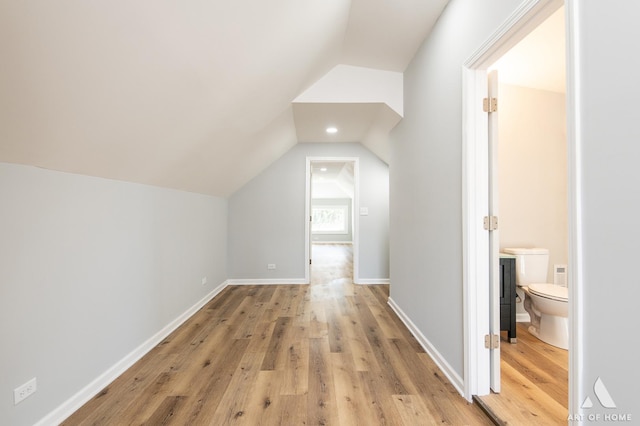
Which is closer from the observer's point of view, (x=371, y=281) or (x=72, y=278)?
(x=72, y=278)

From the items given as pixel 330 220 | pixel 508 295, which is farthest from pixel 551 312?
pixel 330 220

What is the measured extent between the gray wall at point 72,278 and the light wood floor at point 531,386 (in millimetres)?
2332

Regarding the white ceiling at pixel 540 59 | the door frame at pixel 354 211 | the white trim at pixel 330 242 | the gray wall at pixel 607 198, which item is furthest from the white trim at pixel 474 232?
the white trim at pixel 330 242

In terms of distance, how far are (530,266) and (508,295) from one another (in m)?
0.48

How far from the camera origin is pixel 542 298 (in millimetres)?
2232

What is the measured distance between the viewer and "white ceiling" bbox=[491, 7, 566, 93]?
190 centimetres

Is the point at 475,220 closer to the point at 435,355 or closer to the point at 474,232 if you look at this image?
the point at 474,232

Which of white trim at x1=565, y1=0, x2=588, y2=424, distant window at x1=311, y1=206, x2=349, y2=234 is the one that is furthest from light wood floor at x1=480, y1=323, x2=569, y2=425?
distant window at x1=311, y1=206, x2=349, y2=234

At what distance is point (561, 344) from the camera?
2246 millimetres

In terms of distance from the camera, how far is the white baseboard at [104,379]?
1.41 meters

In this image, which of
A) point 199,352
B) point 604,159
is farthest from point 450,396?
point 199,352

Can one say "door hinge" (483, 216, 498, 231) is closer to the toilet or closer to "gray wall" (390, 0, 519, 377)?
"gray wall" (390, 0, 519, 377)

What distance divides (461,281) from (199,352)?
2036 millimetres

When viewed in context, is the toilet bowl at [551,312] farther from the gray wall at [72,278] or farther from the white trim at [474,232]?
the gray wall at [72,278]
